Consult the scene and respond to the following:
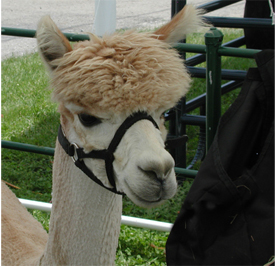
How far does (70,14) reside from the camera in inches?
392

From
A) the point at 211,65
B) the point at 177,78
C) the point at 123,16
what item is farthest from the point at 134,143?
the point at 123,16

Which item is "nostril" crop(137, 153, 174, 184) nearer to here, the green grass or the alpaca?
the alpaca

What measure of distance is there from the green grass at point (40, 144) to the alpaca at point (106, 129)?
0.38m

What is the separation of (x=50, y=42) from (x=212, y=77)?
1252 mm

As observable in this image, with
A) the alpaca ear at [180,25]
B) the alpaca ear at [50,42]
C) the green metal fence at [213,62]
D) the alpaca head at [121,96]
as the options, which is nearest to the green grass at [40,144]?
the alpaca ear at [50,42]

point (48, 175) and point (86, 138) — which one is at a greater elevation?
point (86, 138)

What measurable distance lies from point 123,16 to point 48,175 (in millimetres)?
6697

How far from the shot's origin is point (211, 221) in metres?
1.54

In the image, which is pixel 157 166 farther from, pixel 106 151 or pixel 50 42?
pixel 50 42

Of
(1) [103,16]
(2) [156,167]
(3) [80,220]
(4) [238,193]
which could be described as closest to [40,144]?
(1) [103,16]

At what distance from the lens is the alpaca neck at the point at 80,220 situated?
1998mm

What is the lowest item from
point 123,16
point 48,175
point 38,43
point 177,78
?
point 48,175

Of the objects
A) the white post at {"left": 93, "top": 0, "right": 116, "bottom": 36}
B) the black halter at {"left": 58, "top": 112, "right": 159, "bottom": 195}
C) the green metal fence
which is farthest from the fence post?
the black halter at {"left": 58, "top": 112, "right": 159, "bottom": 195}

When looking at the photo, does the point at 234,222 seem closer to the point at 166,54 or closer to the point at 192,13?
the point at 166,54
